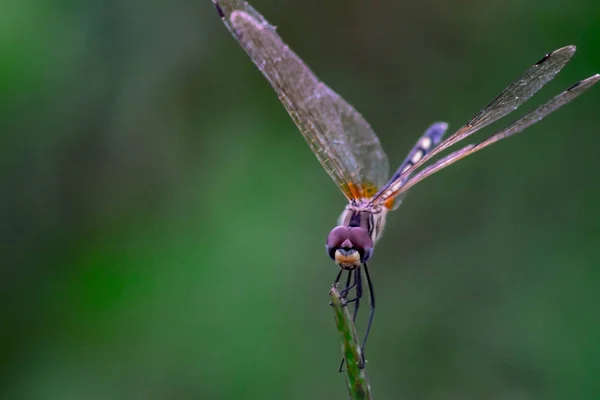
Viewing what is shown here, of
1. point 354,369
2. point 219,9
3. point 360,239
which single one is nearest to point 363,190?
point 360,239

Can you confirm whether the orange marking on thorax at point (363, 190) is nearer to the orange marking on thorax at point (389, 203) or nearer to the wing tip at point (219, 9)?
the orange marking on thorax at point (389, 203)

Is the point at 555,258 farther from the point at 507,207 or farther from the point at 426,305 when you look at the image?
the point at 426,305

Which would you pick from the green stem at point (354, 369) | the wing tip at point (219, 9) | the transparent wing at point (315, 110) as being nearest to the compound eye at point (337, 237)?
the transparent wing at point (315, 110)

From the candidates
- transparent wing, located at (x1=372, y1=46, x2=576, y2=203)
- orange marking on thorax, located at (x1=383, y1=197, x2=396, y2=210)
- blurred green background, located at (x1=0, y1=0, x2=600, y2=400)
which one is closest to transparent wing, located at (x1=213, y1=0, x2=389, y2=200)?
orange marking on thorax, located at (x1=383, y1=197, x2=396, y2=210)

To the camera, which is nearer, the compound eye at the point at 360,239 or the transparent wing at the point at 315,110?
the compound eye at the point at 360,239

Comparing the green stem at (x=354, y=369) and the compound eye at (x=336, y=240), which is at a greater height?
the compound eye at (x=336, y=240)

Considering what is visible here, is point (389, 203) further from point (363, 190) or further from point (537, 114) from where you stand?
point (537, 114)
